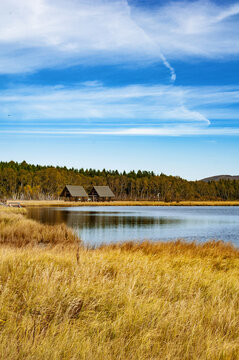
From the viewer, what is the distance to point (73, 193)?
103 meters

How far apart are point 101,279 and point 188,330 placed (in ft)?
8.16

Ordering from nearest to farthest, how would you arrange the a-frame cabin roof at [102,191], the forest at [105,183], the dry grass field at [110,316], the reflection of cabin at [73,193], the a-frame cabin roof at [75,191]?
the dry grass field at [110,316]
the a-frame cabin roof at [75,191]
the reflection of cabin at [73,193]
the a-frame cabin roof at [102,191]
the forest at [105,183]

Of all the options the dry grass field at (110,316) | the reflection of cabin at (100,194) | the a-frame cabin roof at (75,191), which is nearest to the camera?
the dry grass field at (110,316)

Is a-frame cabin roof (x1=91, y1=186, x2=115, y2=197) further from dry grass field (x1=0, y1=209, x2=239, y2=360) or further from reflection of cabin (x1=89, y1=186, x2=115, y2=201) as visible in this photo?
dry grass field (x1=0, y1=209, x2=239, y2=360)

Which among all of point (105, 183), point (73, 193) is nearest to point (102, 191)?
point (73, 193)

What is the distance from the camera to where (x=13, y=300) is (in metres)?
5.62

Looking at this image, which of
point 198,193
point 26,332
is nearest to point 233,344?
point 26,332

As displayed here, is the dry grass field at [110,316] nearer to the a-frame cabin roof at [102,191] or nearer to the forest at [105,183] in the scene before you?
the a-frame cabin roof at [102,191]

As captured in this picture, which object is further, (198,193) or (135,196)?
(198,193)

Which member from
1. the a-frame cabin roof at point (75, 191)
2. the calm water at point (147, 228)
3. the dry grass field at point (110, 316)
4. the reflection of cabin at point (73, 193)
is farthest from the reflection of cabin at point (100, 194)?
the dry grass field at point (110, 316)

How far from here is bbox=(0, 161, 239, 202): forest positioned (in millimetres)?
121812

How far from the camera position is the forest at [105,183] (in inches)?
4796

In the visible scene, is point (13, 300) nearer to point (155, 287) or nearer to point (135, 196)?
point (155, 287)

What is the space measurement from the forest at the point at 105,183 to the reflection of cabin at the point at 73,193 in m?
12.5
